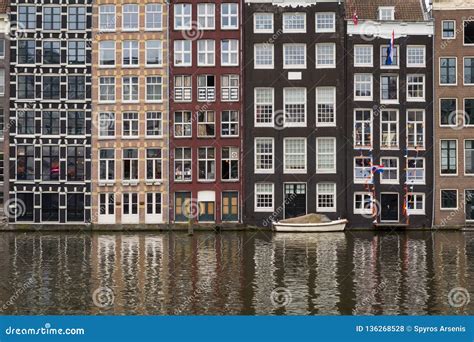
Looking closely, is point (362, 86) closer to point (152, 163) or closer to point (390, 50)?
point (390, 50)

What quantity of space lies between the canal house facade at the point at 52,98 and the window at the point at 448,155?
3198 cm

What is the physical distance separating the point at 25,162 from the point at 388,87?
3359cm

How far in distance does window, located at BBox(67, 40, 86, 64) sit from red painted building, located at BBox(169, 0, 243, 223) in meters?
8.04

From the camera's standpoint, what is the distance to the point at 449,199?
Result: 67.9 metres

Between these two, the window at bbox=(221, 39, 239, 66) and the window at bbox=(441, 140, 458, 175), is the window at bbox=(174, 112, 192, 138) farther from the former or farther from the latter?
the window at bbox=(441, 140, 458, 175)

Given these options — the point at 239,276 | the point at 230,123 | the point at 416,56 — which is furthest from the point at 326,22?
the point at 239,276

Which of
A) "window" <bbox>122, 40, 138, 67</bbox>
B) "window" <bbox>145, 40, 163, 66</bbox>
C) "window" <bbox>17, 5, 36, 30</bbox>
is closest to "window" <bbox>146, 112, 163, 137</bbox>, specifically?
"window" <bbox>145, 40, 163, 66</bbox>

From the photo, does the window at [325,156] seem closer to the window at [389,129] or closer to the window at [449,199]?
the window at [389,129]

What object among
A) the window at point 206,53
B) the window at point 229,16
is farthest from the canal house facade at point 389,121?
the window at point 206,53

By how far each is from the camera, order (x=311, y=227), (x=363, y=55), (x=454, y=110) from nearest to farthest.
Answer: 1. (x=311, y=227)
2. (x=454, y=110)
3. (x=363, y=55)

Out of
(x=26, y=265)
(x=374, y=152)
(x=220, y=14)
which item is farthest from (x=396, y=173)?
(x=26, y=265)

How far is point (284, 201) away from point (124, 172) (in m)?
14.8

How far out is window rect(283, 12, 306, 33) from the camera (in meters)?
68.8

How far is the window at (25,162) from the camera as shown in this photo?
6862 centimetres
